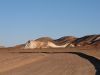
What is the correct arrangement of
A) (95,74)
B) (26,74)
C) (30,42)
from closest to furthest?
(95,74) → (26,74) → (30,42)

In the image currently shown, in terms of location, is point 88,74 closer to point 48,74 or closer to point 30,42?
point 48,74

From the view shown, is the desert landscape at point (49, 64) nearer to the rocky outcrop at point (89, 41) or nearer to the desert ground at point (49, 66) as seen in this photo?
the desert ground at point (49, 66)

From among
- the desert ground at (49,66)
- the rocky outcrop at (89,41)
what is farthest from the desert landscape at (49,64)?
the rocky outcrop at (89,41)

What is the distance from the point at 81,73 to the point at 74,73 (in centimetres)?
38

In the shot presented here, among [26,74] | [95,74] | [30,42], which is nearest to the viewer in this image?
[95,74]

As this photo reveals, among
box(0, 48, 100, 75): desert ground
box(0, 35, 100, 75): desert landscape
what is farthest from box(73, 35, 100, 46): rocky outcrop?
box(0, 48, 100, 75): desert ground

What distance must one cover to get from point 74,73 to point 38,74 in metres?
A: 1.96

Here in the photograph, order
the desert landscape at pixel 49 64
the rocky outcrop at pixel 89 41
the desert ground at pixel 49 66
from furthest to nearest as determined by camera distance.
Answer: the rocky outcrop at pixel 89 41 < the desert landscape at pixel 49 64 < the desert ground at pixel 49 66

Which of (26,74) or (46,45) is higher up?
(46,45)

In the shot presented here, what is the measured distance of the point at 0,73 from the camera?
76.6 ft

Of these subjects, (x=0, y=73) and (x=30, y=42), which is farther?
(x=30, y=42)

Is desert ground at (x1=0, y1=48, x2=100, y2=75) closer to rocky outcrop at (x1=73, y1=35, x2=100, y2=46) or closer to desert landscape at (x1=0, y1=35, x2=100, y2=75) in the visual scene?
desert landscape at (x1=0, y1=35, x2=100, y2=75)

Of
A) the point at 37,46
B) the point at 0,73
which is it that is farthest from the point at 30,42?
the point at 0,73

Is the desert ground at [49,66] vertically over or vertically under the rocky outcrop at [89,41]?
under
